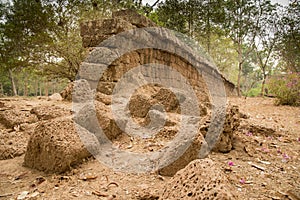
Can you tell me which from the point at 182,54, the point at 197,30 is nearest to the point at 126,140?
the point at 182,54

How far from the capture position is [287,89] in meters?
7.92

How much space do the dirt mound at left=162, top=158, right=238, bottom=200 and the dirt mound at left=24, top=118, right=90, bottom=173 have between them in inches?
47.4

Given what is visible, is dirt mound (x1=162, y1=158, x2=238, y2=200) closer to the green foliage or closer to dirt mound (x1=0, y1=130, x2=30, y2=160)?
dirt mound (x1=0, y1=130, x2=30, y2=160)

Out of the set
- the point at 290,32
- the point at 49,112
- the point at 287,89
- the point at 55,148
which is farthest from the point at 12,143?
the point at 290,32

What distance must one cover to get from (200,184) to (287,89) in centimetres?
842

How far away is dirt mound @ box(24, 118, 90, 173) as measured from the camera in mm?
2113

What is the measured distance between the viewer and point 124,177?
82.5 inches

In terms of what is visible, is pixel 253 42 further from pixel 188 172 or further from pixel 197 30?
pixel 188 172

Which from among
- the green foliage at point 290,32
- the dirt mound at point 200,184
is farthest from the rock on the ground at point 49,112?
the green foliage at point 290,32

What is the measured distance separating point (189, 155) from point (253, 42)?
16411 mm

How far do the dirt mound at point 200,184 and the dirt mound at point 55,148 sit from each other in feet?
3.95

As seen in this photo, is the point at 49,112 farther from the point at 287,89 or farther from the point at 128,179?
the point at 287,89

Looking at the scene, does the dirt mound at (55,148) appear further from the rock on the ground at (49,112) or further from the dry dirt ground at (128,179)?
the rock on the ground at (49,112)

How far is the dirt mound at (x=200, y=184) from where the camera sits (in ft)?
3.79
